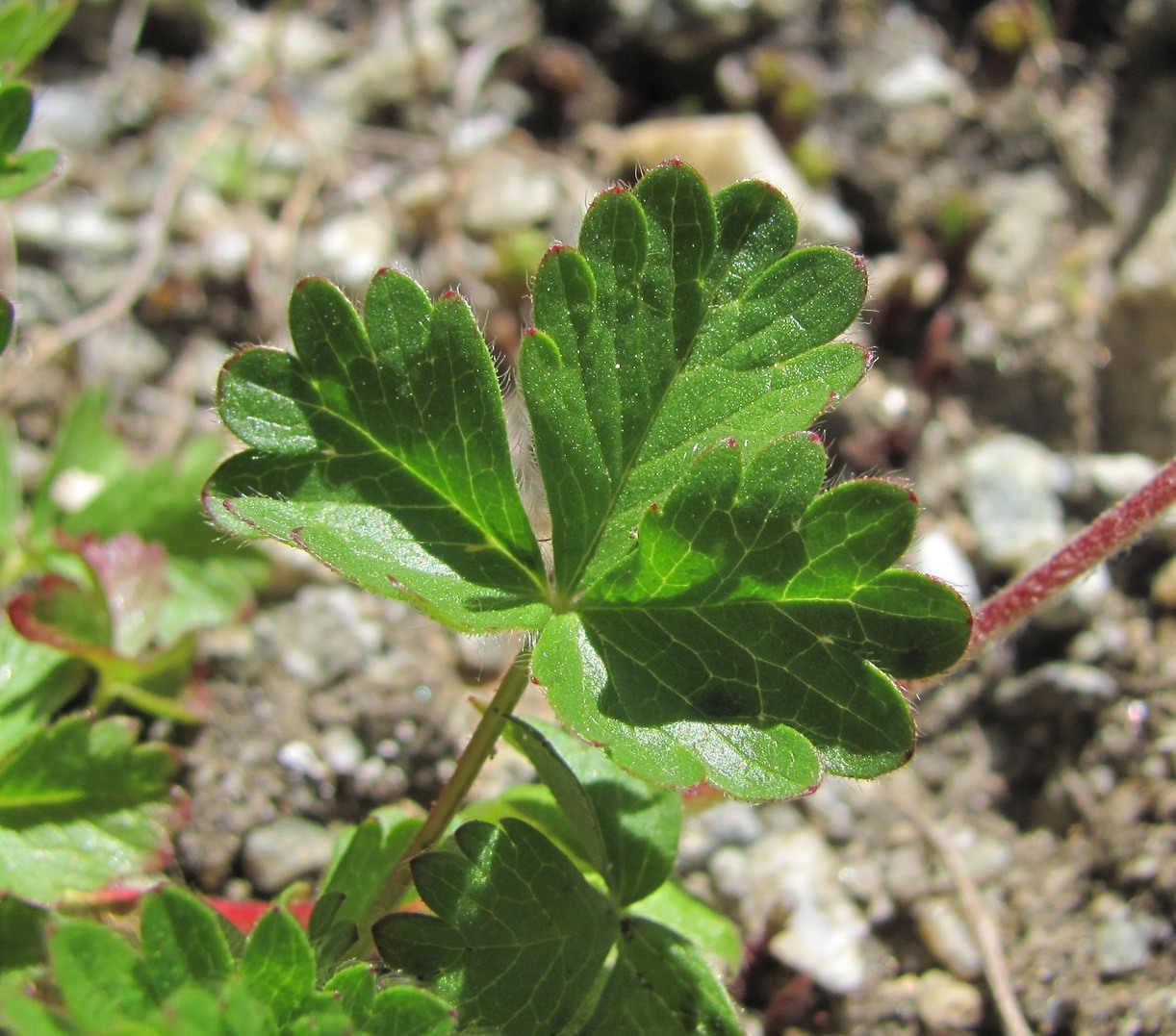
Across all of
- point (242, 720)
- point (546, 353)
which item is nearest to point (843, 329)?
point (546, 353)

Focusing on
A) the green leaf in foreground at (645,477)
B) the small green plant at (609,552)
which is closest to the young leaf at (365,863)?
the small green plant at (609,552)

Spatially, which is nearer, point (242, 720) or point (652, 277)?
point (652, 277)

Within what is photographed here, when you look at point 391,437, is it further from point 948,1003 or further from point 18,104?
point 948,1003

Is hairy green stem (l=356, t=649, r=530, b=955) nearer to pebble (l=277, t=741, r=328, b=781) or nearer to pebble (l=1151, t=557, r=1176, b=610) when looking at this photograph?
pebble (l=277, t=741, r=328, b=781)

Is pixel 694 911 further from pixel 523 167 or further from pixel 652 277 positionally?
pixel 523 167

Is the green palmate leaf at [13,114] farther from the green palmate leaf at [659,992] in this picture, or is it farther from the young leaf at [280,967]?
the green palmate leaf at [659,992]

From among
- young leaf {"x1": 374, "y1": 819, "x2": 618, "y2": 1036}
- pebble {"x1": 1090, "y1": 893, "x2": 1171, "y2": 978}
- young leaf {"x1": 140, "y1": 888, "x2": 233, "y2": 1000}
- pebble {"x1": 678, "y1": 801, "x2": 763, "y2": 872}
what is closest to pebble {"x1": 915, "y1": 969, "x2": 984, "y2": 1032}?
pebble {"x1": 1090, "y1": 893, "x2": 1171, "y2": 978}

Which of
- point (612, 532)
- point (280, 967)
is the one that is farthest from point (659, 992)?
point (612, 532)
